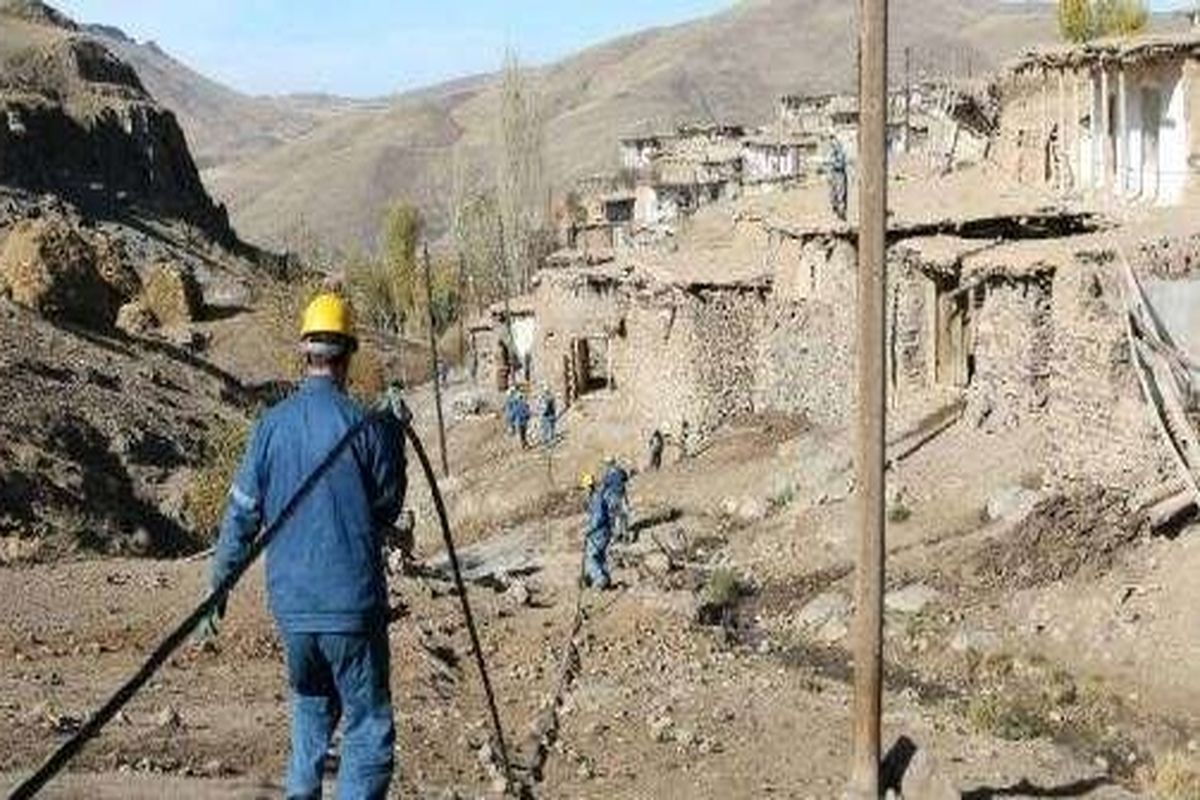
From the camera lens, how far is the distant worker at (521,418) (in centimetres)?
3609

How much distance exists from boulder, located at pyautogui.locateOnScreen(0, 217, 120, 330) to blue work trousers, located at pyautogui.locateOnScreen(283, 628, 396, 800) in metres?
37.5

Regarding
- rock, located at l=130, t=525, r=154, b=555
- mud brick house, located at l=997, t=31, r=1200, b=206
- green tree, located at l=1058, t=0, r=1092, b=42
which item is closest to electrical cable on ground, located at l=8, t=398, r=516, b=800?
rock, located at l=130, t=525, r=154, b=555

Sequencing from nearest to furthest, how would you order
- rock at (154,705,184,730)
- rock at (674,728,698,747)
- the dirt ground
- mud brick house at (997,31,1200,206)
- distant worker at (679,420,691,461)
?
the dirt ground < rock at (154,705,184,730) < rock at (674,728,698,747) < mud brick house at (997,31,1200,206) < distant worker at (679,420,691,461)

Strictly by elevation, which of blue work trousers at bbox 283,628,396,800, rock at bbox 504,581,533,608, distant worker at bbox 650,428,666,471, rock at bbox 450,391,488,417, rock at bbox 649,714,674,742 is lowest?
rock at bbox 450,391,488,417

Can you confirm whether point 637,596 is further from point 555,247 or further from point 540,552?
point 555,247

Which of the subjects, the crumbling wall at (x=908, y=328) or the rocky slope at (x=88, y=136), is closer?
the crumbling wall at (x=908, y=328)

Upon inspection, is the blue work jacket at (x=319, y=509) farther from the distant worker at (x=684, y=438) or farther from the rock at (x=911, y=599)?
the distant worker at (x=684, y=438)

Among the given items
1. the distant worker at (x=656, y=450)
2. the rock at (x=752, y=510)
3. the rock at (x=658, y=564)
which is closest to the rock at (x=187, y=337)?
the distant worker at (x=656, y=450)

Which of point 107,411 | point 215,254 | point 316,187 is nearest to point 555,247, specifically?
point 215,254

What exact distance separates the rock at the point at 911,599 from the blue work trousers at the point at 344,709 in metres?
11.6

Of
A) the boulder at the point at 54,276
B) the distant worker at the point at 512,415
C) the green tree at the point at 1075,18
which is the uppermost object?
the green tree at the point at 1075,18

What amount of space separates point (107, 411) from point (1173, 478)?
23.6 m

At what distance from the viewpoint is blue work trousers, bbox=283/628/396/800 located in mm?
5809

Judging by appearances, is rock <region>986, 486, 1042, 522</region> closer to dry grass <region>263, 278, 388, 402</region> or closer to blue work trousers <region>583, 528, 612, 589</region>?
blue work trousers <region>583, 528, 612, 589</region>
